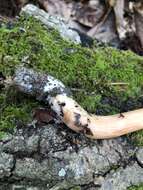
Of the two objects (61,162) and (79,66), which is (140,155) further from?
(79,66)

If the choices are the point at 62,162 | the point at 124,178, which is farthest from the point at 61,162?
the point at 124,178

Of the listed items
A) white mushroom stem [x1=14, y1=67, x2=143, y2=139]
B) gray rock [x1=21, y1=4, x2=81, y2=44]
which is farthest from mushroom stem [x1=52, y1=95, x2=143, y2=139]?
gray rock [x1=21, y1=4, x2=81, y2=44]

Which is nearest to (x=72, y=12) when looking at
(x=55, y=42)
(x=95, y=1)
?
(x=95, y=1)

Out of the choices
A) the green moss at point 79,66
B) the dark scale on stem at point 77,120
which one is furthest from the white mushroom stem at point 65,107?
the green moss at point 79,66

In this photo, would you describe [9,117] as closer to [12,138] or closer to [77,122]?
[12,138]

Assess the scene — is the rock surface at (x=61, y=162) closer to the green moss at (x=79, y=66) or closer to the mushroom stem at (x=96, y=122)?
the mushroom stem at (x=96, y=122)
